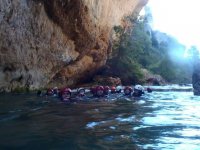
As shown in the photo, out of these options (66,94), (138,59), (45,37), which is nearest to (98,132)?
(66,94)

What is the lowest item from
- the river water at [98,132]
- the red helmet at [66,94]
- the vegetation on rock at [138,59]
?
the river water at [98,132]

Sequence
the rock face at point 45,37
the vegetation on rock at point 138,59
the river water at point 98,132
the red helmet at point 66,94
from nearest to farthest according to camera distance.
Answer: the river water at point 98,132, the red helmet at point 66,94, the rock face at point 45,37, the vegetation on rock at point 138,59

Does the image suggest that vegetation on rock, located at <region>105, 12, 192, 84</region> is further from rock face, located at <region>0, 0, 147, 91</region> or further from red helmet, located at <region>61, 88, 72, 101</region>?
red helmet, located at <region>61, 88, 72, 101</region>

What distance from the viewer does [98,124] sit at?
10.1 meters

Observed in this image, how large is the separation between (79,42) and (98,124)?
20304 millimetres

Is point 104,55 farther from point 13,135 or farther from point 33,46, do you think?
point 13,135

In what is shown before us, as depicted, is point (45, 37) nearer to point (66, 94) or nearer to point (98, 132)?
point (66, 94)

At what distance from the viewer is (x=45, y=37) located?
26.0 metres

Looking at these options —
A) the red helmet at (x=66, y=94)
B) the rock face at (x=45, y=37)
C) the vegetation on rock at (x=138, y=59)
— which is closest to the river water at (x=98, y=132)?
the red helmet at (x=66, y=94)

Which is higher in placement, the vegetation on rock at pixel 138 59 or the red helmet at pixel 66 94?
the vegetation on rock at pixel 138 59

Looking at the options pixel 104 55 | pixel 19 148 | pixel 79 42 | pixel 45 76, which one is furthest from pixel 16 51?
pixel 19 148

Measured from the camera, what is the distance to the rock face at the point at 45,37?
23094 mm

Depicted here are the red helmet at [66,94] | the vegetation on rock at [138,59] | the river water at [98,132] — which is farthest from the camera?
the vegetation on rock at [138,59]

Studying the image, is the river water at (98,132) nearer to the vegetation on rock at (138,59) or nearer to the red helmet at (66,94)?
the red helmet at (66,94)
